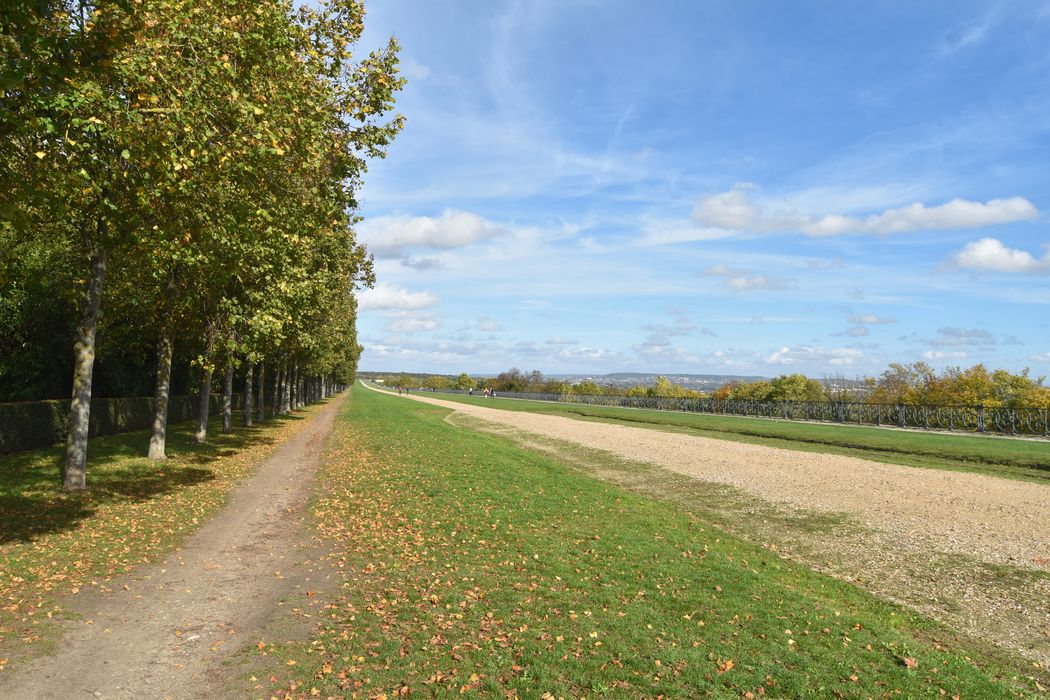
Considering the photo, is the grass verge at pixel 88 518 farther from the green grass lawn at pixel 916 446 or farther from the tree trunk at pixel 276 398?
the green grass lawn at pixel 916 446

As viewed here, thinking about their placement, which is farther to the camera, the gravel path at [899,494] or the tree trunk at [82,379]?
the tree trunk at [82,379]

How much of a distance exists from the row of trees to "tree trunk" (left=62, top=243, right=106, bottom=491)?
0.04m

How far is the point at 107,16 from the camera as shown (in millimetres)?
9164

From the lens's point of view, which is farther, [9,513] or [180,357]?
[180,357]

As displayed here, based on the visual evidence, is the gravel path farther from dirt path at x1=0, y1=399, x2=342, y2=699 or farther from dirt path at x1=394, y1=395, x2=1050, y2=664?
dirt path at x1=0, y1=399, x2=342, y2=699

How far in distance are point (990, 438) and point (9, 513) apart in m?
41.2

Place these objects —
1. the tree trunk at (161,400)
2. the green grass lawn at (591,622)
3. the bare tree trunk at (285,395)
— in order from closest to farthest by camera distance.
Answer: the green grass lawn at (591,622), the tree trunk at (161,400), the bare tree trunk at (285,395)

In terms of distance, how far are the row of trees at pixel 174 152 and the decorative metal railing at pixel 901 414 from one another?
124 feet

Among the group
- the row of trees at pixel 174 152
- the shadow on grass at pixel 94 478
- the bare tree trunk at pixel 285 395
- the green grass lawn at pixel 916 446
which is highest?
the row of trees at pixel 174 152

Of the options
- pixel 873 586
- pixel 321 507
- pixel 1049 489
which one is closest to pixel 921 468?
pixel 1049 489

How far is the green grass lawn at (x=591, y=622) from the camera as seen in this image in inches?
231

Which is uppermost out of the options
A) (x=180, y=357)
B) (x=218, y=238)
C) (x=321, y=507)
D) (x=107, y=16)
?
(x=107, y=16)

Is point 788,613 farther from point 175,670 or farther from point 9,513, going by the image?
point 9,513

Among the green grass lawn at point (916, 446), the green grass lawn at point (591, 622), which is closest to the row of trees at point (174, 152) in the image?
the green grass lawn at point (591, 622)
